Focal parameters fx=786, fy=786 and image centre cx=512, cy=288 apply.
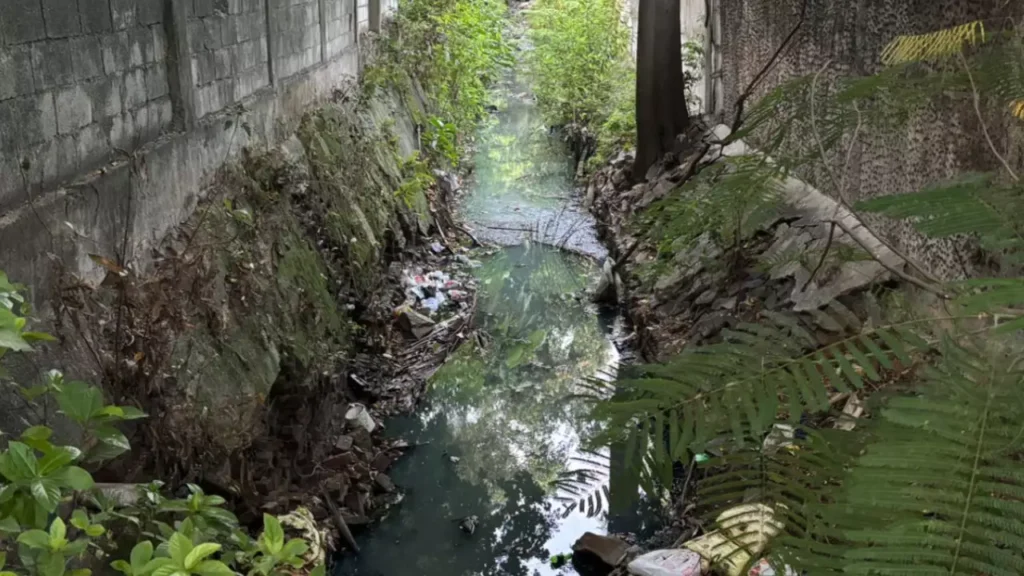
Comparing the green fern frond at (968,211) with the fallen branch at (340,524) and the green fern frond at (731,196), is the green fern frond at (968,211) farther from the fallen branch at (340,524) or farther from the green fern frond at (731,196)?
the fallen branch at (340,524)

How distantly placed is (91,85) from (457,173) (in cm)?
682

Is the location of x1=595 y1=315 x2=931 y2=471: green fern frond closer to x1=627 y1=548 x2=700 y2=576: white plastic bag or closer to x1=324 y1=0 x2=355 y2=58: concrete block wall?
x1=627 y1=548 x2=700 y2=576: white plastic bag

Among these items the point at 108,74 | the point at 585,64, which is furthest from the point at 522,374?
the point at 585,64

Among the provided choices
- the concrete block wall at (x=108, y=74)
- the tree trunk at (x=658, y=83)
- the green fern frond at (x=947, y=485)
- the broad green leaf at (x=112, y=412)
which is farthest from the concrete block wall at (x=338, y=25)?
the green fern frond at (x=947, y=485)

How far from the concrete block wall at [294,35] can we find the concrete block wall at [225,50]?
18cm

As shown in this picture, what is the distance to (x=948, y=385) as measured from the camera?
3.26ft

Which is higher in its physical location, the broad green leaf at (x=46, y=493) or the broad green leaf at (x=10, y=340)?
the broad green leaf at (x=10, y=340)

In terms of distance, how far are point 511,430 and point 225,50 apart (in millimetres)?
2819

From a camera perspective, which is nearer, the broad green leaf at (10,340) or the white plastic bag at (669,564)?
the broad green leaf at (10,340)

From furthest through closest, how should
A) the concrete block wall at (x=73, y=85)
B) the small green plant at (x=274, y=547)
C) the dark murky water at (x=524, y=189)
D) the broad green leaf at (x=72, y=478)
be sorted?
the dark murky water at (x=524, y=189), the concrete block wall at (x=73, y=85), the small green plant at (x=274, y=547), the broad green leaf at (x=72, y=478)

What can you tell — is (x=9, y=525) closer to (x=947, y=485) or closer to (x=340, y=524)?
(x=947, y=485)

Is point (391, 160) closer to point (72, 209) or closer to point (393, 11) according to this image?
point (393, 11)

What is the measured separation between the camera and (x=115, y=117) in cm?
332

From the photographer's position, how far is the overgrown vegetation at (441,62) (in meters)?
8.80
